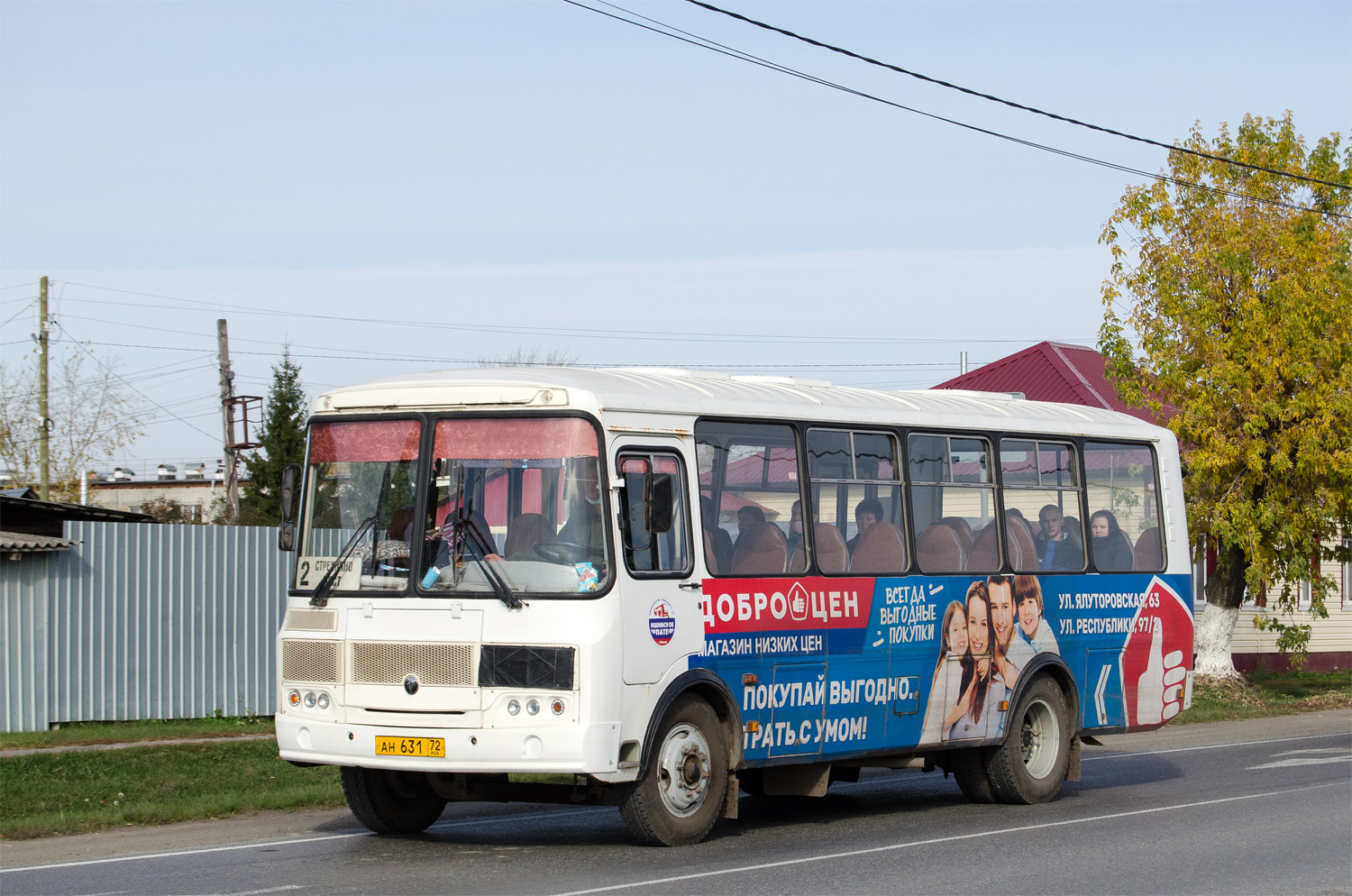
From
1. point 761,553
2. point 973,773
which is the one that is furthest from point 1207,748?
point 761,553

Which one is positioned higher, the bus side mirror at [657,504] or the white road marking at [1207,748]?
the bus side mirror at [657,504]

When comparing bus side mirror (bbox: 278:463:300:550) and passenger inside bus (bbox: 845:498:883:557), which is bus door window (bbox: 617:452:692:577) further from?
bus side mirror (bbox: 278:463:300:550)

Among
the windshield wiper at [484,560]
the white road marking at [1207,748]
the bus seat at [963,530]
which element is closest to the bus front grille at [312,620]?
the windshield wiper at [484,560]

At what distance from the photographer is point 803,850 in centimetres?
1023

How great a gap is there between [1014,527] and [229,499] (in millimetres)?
30496

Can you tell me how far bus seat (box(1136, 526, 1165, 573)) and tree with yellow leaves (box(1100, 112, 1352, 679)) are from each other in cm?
1110

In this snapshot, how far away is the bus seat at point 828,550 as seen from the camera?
11297mm

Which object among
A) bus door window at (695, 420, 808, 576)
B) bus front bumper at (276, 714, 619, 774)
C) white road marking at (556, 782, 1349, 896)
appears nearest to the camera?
white road marking at (556, 782, 1349, 896)

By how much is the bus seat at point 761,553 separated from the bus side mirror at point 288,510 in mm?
2931

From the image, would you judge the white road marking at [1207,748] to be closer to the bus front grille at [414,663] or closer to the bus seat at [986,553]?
the bus seat at [986,553]

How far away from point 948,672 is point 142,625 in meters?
11.3

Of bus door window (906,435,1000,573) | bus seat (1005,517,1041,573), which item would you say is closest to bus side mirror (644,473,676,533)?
bus door window (906,435,1000,573)

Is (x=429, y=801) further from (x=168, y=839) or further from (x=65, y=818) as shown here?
(x=65, y=818)

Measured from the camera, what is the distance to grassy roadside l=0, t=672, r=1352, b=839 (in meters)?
12.1
